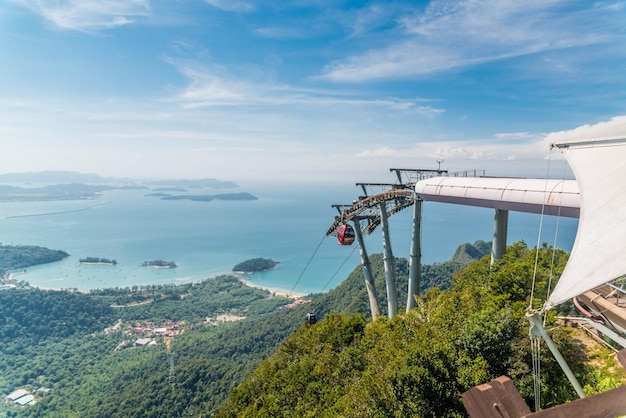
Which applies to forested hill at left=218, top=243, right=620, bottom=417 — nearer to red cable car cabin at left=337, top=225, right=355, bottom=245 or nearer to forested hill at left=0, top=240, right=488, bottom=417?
red cable car cabin at left=337, top=225, right=355, bottom=245

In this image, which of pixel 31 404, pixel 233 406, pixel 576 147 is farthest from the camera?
pixel 31 404

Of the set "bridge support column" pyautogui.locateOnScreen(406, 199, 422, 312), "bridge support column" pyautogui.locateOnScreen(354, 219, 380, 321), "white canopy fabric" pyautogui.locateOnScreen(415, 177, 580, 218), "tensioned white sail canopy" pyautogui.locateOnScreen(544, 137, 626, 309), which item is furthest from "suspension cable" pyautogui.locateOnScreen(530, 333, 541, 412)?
"bridge support column" pyautogui.locateOnScreen(354, 219, 380, 321)

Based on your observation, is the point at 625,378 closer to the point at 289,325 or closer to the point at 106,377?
the point at 289,325

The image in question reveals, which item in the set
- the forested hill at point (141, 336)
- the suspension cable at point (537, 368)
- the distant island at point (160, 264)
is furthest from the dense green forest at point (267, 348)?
the distant island at point (160, 264)

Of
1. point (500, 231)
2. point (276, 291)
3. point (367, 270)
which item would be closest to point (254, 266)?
point (276, 291)

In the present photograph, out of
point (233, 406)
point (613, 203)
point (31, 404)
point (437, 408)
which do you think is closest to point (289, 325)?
point (31, 404)

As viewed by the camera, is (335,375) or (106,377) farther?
(106,377)

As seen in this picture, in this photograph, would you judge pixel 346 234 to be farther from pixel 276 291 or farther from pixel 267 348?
pixel 276 291
